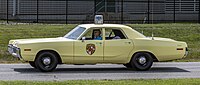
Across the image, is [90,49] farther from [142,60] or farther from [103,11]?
[103,11]

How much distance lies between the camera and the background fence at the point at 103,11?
1513 inches

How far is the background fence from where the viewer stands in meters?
38.4

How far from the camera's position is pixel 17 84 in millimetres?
11195

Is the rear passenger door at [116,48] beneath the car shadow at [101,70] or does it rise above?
above

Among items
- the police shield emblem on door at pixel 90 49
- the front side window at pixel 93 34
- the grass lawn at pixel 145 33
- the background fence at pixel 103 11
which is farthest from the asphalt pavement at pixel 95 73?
the background fence at pixel 103 11

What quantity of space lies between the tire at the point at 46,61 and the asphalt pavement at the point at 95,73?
0.17m

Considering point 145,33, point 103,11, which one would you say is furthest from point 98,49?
point 103,11

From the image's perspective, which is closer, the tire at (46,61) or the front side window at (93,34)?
the tire at (46,61)

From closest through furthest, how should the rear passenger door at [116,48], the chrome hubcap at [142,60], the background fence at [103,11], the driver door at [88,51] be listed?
the driver door at [88,51] → the rear passenger door at [116,48] → the chrome hubcap at [142,60] → the background fence at [103,11]

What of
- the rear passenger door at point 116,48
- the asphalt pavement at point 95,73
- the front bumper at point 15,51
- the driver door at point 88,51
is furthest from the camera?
the rear passenger door at point 116,48

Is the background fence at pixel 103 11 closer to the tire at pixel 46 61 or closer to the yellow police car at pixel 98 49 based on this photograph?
the yellow police car at pixel 98 49

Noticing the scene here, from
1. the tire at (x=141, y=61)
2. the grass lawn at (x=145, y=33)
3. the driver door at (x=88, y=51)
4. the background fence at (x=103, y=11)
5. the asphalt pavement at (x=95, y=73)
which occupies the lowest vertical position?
the asphalt pavement at (x=95, y=73)

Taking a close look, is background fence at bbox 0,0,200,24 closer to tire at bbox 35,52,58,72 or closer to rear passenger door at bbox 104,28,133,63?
rear passenger door at bbox 104,28,133,63

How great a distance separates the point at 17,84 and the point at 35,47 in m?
3.86
